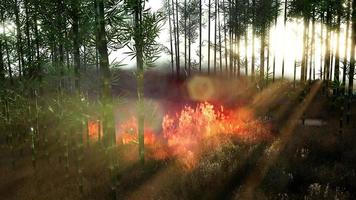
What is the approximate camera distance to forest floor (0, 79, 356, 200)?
8906 millimetres

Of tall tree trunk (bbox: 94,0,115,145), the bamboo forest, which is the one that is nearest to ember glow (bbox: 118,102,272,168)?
the bamboo forest

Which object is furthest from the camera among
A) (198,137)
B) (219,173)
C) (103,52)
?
(198,137)

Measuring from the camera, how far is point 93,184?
10.7 metres

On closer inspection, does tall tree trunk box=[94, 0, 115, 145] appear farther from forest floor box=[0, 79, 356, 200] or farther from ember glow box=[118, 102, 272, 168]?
ember glow box=[118, 102, 272, 168]

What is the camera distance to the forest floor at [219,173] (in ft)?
29.2

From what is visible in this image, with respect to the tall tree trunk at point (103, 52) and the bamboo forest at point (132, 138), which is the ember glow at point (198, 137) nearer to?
the bamboo forest at point (132, 138)

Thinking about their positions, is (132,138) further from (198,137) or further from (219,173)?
(219,173)

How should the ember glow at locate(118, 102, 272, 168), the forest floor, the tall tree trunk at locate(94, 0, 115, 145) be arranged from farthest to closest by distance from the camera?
the ember glow at locate(118, 102, 272, 168), the forest floor, the tall tree trunk at locate(94, 0, 115, 145)

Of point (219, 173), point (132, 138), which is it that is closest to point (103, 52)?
point (219, 173)

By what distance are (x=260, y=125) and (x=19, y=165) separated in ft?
38.1

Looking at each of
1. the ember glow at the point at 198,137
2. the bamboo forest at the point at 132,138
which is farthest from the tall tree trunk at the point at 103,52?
the ember glow at the point at 198,137

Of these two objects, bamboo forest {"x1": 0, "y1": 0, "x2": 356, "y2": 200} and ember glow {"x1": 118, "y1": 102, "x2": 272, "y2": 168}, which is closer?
bamboo forest {"x1": 0, "y1": 0, "x2": 356, "y2": 200}

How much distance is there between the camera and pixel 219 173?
9547mm

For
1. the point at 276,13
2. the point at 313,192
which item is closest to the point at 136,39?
the point at 313,192
